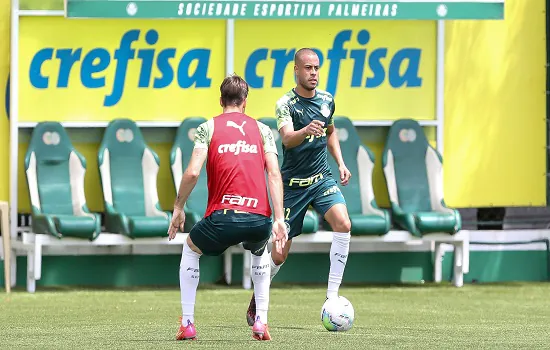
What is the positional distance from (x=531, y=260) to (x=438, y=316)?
4515 millimetres

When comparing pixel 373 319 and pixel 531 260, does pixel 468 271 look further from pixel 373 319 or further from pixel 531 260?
pixel 373 319

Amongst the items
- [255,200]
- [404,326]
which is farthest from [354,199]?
[255,200]

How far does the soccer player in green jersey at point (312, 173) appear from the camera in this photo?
452 inches

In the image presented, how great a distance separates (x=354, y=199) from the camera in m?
16.1

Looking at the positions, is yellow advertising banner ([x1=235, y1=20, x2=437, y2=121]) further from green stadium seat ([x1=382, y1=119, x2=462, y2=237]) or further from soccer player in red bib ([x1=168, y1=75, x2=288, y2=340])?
soccer player in red bib ([x1=168, y1=75, x2=288, y2=340])

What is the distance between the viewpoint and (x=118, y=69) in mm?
15906

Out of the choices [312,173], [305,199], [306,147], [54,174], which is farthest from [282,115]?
[54,174]

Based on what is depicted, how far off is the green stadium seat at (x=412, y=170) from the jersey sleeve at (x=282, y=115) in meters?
4.94

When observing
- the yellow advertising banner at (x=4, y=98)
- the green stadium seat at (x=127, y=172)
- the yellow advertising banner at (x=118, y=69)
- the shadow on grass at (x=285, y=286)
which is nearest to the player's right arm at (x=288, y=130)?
the green stadium seat at (x=127, y=172)

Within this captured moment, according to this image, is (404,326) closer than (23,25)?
Yes

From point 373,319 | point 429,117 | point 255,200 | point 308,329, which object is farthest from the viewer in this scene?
point 429,117

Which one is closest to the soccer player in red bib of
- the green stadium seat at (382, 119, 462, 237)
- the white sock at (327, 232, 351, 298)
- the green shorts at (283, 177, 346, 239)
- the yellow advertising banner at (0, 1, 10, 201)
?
the white sock at (327, 232, 351, 298)

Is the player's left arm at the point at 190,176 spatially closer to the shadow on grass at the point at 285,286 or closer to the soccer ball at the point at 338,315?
the soccer ball at the point at 338,315

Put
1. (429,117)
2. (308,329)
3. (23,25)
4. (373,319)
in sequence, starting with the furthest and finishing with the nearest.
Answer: (429,117), (23,25), (373,319), (308,329)
